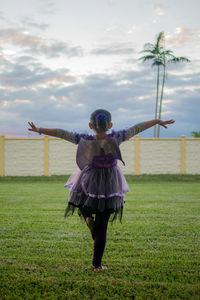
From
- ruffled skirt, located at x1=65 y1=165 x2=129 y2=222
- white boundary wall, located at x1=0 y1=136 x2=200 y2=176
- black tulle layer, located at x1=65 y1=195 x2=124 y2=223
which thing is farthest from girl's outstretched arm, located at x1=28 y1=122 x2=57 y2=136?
white boundary wall, located at x1=0 y1=136 x2=200 y2=176

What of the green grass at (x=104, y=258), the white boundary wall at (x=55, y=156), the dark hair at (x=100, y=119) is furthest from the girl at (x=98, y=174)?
the white boundary wall at (x=55, y=156)

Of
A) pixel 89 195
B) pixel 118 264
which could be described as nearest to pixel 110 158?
pixel 89 195

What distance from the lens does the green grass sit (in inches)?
Answer: 116

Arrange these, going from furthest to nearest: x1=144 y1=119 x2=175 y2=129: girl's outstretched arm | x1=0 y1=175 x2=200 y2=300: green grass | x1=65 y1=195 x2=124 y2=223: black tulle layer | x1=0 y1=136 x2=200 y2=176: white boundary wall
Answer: x1=0 y1=136 x2=200 y2=176: white boundary wall, x1=144 y1=119 x2=175 y2=129: girl's outstretched arm, x1=65 y1=195 x2=124 y2=223: black tulle layer, x1=0 y1=175 x2=200 y2=300: green grass

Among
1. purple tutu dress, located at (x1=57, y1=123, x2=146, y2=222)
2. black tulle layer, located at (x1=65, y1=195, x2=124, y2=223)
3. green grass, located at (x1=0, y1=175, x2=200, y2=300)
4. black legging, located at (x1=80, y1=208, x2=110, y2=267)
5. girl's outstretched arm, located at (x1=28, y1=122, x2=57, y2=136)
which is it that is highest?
girl's outstretched arm, located at (x1=28, y1=122, x2=57, y2=136)

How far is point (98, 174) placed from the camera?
3.47m

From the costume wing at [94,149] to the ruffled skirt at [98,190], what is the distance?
90 millimetres

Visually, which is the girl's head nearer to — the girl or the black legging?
the girl

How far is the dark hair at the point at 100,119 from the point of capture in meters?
3.47

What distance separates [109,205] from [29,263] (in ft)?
3.37

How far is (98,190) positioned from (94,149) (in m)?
0.39

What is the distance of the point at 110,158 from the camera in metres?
3.50

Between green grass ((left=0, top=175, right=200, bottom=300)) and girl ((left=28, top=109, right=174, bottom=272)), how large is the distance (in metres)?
0.34

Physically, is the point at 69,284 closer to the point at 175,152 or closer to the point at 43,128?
the point at 43,128
